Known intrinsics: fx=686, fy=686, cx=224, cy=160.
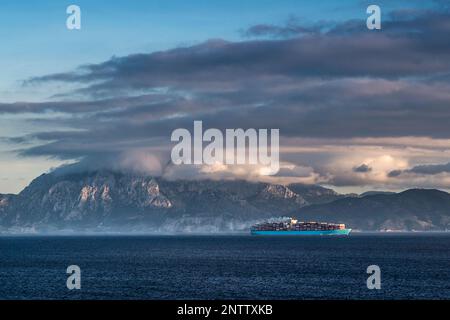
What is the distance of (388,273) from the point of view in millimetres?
197250

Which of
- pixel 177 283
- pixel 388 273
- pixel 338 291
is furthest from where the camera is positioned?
pixel 388 273

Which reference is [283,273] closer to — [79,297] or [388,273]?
[388,273]

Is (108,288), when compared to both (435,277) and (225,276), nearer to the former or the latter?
(225,276)

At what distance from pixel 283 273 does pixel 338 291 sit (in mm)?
42356

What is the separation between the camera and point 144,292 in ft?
490

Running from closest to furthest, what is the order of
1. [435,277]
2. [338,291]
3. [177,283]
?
[338,291] → [177,283] → [435,277]
